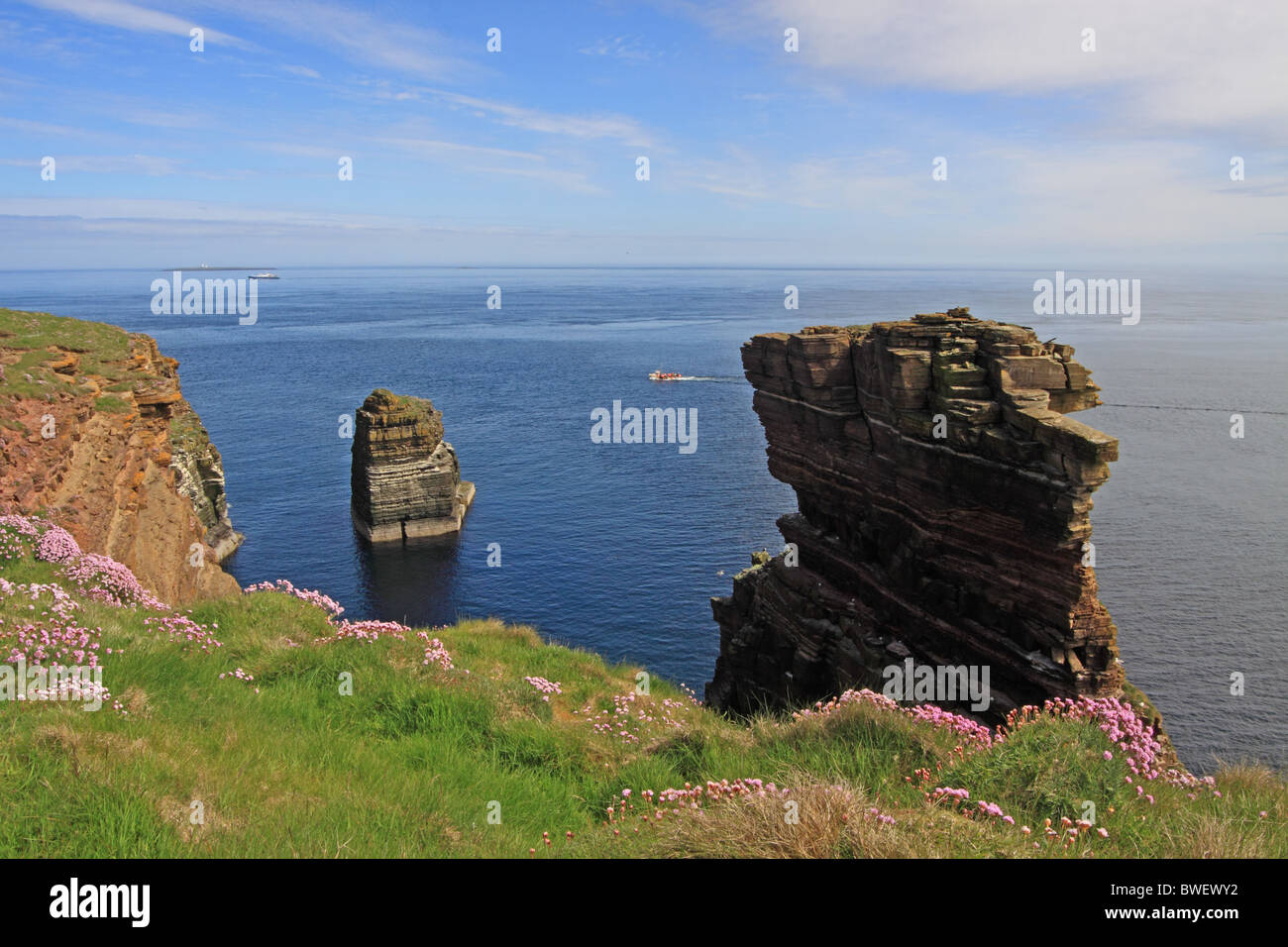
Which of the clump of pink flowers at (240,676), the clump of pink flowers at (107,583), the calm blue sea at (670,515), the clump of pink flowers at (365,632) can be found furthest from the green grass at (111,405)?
the calm blue sea at (670,515)

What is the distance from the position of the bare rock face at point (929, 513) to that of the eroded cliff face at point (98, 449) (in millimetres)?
22277

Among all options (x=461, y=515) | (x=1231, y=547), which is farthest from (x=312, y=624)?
(x=1231, y=547)

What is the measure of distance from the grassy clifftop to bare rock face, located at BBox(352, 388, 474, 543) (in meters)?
55.4

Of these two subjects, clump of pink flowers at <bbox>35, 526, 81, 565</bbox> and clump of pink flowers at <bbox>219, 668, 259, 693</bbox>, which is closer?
clump of pink flowers at <bbox>219, 668, 259, 693</bbox>

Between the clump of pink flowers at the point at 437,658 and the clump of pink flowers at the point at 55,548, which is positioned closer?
the clump of pink flowers at the point at 437,658

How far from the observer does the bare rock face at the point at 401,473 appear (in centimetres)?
7094

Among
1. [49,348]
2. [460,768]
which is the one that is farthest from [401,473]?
[460,768]

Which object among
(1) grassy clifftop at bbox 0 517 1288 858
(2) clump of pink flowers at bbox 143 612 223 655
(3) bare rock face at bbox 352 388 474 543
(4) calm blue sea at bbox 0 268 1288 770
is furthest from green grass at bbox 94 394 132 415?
(3) bare rock face at bbox 352 388 474 543

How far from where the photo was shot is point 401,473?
7325 cm

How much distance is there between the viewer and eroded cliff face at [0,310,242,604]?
20.2m

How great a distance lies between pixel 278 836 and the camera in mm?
7523

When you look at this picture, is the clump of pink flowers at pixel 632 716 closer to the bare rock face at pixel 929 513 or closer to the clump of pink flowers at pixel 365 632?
the clump of pink flowers at pixel 365 632

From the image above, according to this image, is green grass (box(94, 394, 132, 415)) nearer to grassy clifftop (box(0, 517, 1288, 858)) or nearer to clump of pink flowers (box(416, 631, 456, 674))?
grassy clifftop (box(0, 517, 1288, 858))

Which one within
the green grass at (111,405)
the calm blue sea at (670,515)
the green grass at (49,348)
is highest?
the green grass at (49,348)
